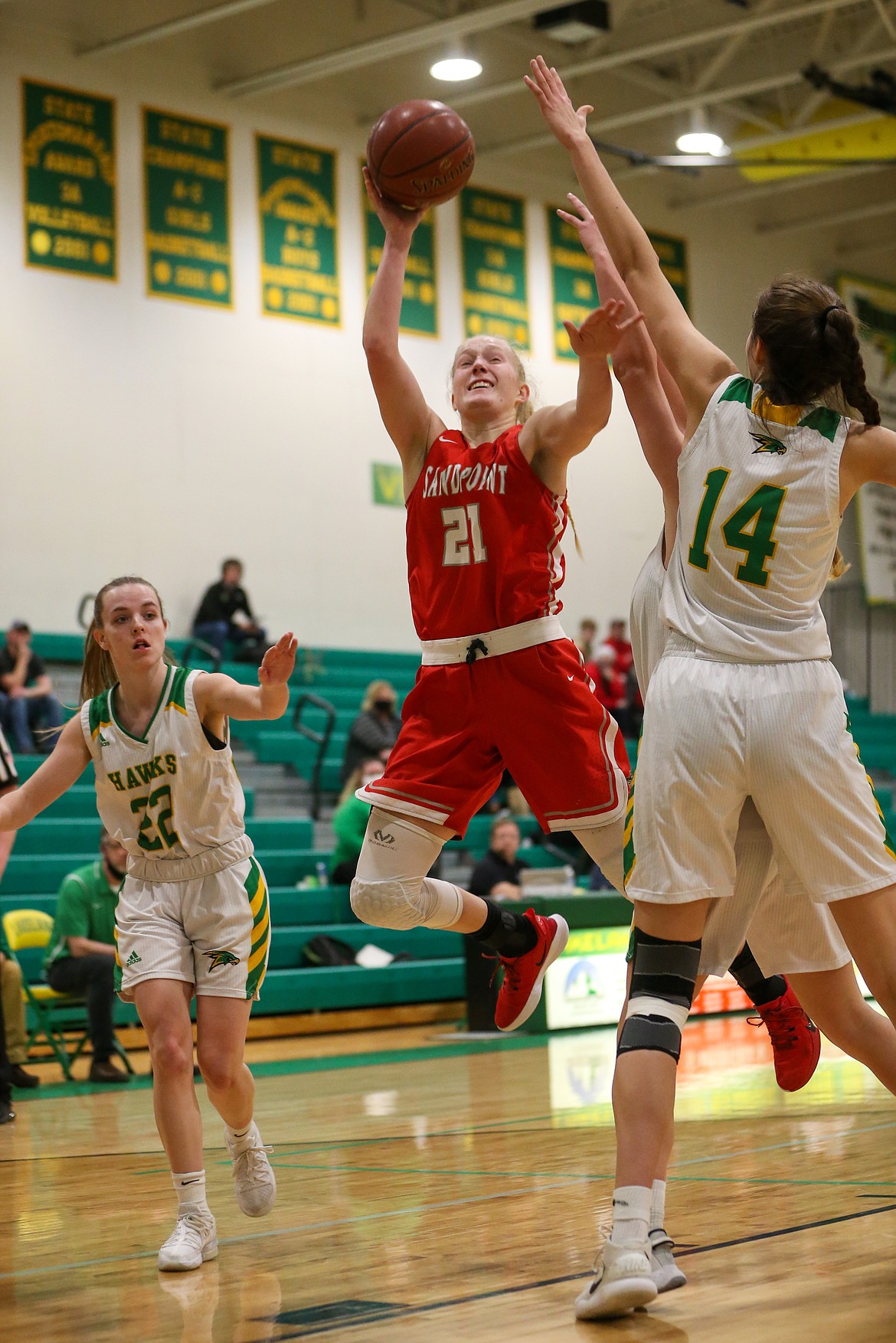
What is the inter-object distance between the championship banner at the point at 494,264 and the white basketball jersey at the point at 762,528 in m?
14.7

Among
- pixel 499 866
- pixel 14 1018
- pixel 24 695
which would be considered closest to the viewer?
pixel 14 1018

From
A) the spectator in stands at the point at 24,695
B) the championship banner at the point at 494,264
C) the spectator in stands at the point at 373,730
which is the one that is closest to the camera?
the spectator in stands at the point at 24,695

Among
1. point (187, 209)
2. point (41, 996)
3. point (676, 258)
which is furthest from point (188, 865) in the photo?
point (676, 258)

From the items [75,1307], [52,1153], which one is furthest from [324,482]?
[75,1307]

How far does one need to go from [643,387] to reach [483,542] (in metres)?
0.86

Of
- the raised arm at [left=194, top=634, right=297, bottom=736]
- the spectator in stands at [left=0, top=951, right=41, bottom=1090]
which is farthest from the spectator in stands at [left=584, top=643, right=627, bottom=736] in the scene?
the raised arm at [left=194, top=634, right=297, bottom=736]

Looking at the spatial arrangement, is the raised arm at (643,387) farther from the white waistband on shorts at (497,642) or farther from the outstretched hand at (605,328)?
the white waistband on shorts at (497,642)

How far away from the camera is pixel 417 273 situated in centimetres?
1716

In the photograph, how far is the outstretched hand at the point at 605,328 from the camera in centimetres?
335

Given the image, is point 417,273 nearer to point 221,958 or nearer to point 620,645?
point 620,645

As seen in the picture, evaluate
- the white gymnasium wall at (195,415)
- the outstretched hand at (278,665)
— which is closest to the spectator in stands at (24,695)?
the white gymnasium wall at (195,415)

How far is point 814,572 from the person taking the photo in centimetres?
306

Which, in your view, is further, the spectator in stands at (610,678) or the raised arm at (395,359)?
the spectator in stands at (610,678)

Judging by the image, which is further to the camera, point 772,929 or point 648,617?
point 648,617
